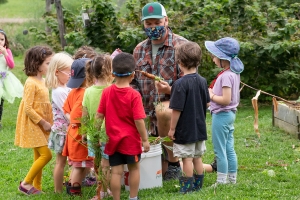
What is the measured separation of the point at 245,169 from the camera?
663 centimetres

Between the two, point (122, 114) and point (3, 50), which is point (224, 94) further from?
point (3, 50)

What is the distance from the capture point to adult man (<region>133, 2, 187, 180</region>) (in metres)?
5.90

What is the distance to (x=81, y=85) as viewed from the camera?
547cm

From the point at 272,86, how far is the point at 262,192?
6055mm

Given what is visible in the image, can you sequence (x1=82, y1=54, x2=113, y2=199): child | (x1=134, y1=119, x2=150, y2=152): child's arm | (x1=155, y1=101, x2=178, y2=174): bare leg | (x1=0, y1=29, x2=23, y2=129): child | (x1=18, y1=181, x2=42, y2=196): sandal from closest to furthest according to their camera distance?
(x1=134, y1=119, x2=150, y2=152): child's arm → (x1=82, y1=54, x2=113, y2=199): child → (x1=155, y1=101, x2=178, y2=174): bare leg → (x1=18, y1=181, x2=42, y2=196): sandal → (x1=0, y1=29, x2=23, y2=129): child

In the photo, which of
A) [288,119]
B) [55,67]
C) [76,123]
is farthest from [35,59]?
[288,119]

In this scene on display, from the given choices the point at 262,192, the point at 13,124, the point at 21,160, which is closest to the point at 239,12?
the point at 13,124

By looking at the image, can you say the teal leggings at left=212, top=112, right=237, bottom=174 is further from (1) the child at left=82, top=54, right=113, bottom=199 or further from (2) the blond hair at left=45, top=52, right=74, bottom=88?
(2) the blond hair at left=45, top=52, right=74, bottom=88

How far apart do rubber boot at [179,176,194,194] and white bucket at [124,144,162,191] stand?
39 centimetres

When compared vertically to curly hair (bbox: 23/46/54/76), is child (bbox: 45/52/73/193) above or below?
below

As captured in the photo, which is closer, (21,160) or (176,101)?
(176,101)

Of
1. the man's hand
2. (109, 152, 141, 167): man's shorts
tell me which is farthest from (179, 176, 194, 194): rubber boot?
the man's hand

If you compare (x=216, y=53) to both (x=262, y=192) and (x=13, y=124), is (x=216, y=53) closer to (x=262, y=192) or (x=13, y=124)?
(x=262, y=192)

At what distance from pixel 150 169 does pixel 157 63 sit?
1139 mm
